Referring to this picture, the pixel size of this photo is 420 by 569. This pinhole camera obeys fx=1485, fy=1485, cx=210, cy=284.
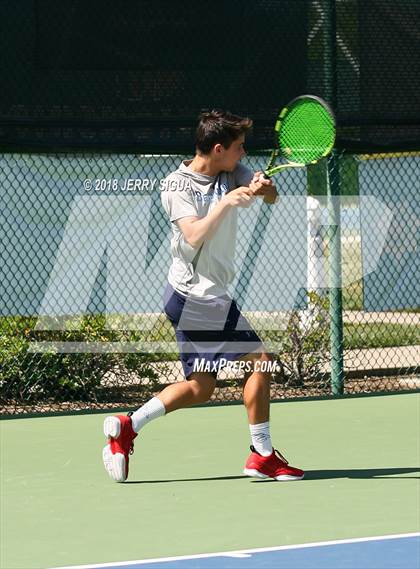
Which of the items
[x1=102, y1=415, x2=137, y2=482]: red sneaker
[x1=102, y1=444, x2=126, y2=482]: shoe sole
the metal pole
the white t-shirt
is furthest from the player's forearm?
the metal pole

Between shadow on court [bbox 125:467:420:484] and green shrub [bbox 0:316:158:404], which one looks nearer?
shadow on court [bbox 125:467:420:484]

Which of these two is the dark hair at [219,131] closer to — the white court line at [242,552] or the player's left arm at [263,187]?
the player's left arm at [263,187]

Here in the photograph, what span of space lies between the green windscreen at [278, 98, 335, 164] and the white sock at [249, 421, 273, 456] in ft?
5.42

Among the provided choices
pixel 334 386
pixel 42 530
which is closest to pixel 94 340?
pixel 334 386

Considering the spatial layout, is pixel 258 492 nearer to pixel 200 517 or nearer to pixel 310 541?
pixel 200 517

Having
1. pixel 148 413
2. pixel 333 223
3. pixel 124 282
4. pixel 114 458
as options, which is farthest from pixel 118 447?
pixel 333 223

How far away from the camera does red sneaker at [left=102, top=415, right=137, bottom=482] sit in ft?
23.2

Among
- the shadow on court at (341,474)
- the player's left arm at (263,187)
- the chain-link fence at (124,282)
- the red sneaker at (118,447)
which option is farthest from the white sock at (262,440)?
the chain-link fence at (124,282)

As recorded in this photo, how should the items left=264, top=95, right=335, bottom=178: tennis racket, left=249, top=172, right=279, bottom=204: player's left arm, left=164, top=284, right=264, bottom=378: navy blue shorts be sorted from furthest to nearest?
left=264, top=95, right=335, bottom=178: tennis racket
left=164, top=284, right=264, bottom=378: navy blue shorts
left=249, top=172, right=279, bottom=204: player's left arm

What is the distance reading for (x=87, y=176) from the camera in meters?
10.5

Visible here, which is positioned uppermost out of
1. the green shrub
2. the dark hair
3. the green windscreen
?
the green windscreen

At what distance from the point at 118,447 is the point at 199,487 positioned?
43cm

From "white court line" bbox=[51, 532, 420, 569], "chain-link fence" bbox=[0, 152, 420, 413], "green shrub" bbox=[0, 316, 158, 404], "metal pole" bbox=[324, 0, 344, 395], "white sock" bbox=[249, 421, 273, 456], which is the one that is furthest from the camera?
"metal pole" bbox=[324, 0, 344, 395]

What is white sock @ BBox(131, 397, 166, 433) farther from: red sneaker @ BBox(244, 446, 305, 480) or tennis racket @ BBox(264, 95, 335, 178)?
tennis racket @ BBox(264, 95, 335, 178)
